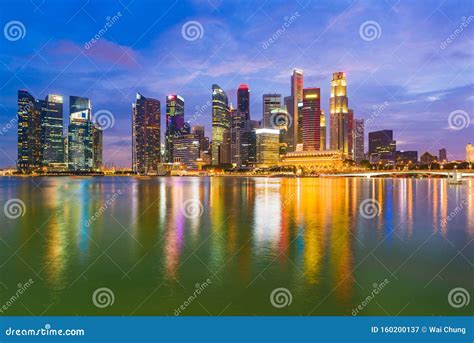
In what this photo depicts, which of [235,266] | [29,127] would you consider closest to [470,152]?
[235,266]

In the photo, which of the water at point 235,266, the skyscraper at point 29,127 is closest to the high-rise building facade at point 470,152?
the water at point 235,266

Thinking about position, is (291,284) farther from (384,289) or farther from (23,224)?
(23,224)

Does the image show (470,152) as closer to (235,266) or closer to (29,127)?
(235,266)

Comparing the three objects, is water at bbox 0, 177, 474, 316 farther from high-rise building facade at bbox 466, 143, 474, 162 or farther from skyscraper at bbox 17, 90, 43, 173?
skyscraper at bbox 17, 90, 43, 173

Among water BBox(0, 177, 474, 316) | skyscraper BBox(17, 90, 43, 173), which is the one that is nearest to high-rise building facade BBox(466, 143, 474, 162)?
water BBox(0, 177, 474, 316)

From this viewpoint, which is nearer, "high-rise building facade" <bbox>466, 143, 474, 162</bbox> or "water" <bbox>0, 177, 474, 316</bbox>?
"water" <bbox>0, 177, 474, 316</bbox>

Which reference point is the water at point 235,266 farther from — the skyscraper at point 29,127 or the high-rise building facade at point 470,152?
the skyscraper at point 29,127

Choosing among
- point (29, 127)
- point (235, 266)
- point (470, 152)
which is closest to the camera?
point (235, 266)


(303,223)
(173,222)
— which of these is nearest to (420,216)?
(303,223)

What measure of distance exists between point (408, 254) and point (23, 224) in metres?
22.3

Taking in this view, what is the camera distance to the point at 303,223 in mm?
23812

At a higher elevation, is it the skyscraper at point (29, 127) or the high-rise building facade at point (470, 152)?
the skyscraper at point (29, 127)

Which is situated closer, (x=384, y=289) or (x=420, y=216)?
(x=384, y=289)

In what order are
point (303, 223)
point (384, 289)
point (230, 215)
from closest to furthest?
point (384, 289)
point (303, 223)
point (230, 215)
